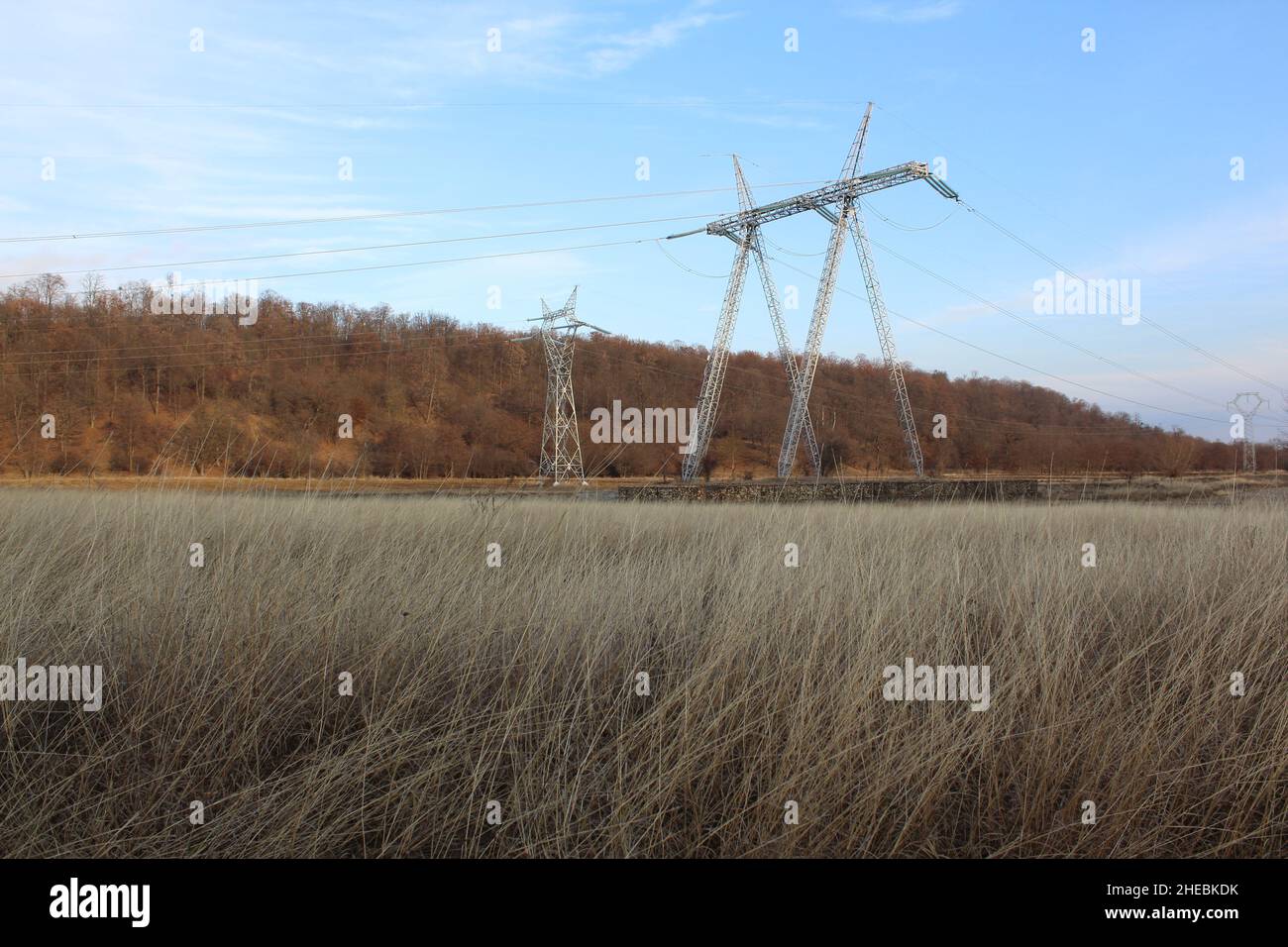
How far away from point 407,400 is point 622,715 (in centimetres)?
3272

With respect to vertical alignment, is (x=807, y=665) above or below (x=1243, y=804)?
above

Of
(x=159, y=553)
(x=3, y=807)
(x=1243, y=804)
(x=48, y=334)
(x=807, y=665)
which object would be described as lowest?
(x=1243, y=804)

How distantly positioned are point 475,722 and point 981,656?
253 cm

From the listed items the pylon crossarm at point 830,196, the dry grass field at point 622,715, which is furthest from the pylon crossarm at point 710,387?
the dry grass field at point 622,715

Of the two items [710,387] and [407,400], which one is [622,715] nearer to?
[710,387]

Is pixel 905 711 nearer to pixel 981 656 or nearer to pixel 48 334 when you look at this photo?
pixel 981 656

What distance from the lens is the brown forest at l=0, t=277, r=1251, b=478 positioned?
71.1 feet

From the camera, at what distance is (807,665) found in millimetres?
2982

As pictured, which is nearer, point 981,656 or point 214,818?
point 214,818

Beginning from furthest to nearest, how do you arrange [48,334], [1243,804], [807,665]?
[48,334]
[807,665]
[1243,804]

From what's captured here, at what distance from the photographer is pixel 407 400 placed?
1308 inches

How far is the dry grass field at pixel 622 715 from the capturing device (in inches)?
88.4
